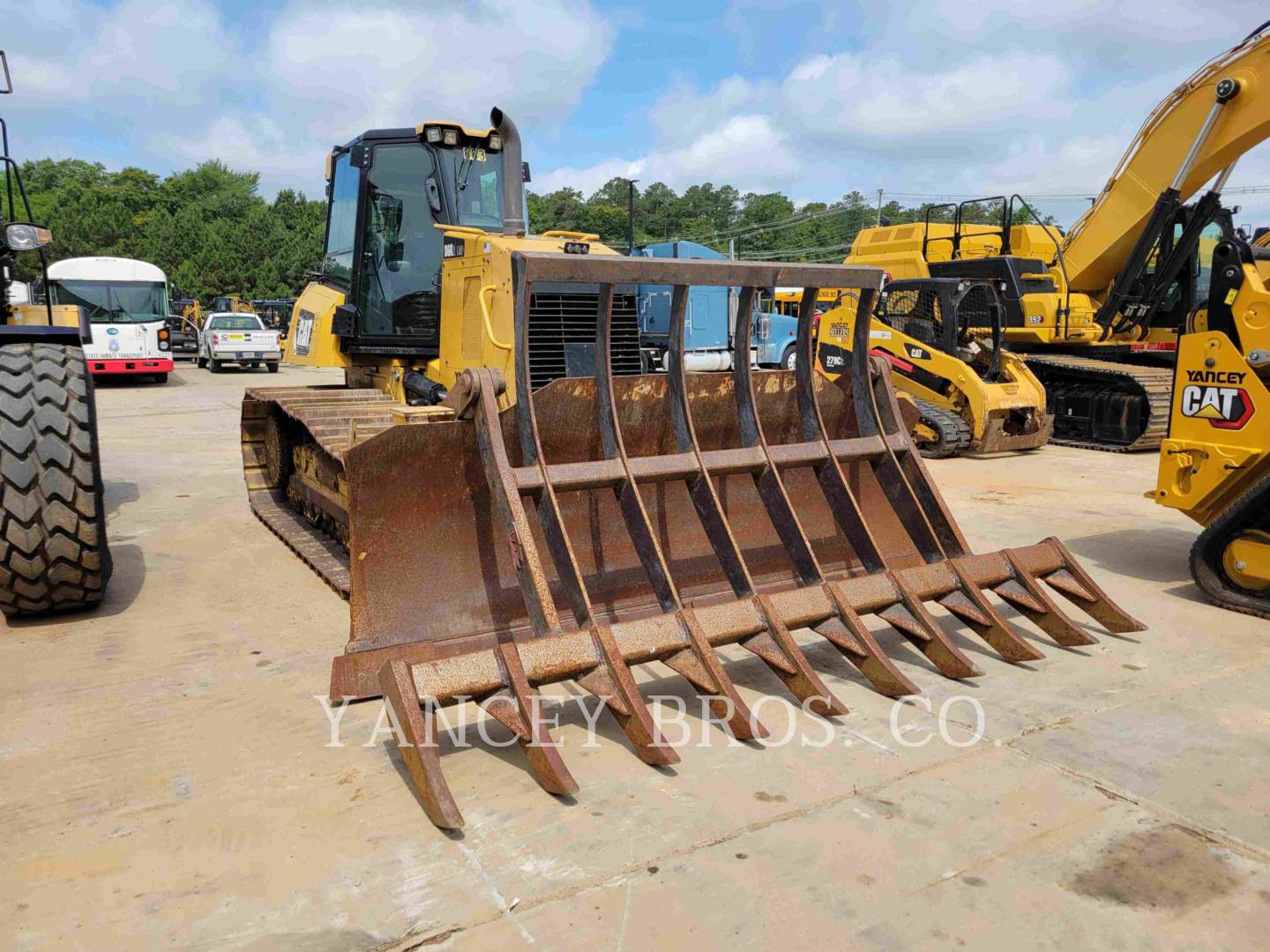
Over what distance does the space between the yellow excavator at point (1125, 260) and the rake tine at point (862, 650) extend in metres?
5.79

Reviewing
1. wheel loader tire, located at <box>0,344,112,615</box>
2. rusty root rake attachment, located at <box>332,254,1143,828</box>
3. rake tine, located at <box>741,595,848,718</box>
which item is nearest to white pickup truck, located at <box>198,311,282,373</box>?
wheel loader tire, located at <box>0,344,112,615</box>

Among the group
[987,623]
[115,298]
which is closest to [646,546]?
[987,623]

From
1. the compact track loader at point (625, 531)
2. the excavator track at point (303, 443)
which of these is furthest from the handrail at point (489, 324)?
the excavator track at point (303, 443)

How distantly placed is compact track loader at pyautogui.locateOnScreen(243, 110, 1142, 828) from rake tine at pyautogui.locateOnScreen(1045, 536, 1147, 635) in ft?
0.04

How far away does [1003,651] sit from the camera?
421 cm

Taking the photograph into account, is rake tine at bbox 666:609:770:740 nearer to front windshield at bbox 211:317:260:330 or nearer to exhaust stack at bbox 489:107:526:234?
exhaust stack at bbox 489:107:526:234

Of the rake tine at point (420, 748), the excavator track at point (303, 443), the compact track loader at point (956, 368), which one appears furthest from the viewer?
the compact track loader at point (956, 368)

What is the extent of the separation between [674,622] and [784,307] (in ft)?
58.9

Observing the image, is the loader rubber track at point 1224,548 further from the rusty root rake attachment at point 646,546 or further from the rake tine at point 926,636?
the rake tine at point 926,636

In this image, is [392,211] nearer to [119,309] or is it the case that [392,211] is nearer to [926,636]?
[926,636]

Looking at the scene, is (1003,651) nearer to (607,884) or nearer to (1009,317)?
(607,884)

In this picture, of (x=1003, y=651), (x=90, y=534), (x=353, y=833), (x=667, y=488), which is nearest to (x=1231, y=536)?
(x=1003, y=651)

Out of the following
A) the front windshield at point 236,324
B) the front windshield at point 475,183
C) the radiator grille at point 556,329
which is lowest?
the radiator grille at point 556,329

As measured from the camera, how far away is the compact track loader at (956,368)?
10.6 metres
